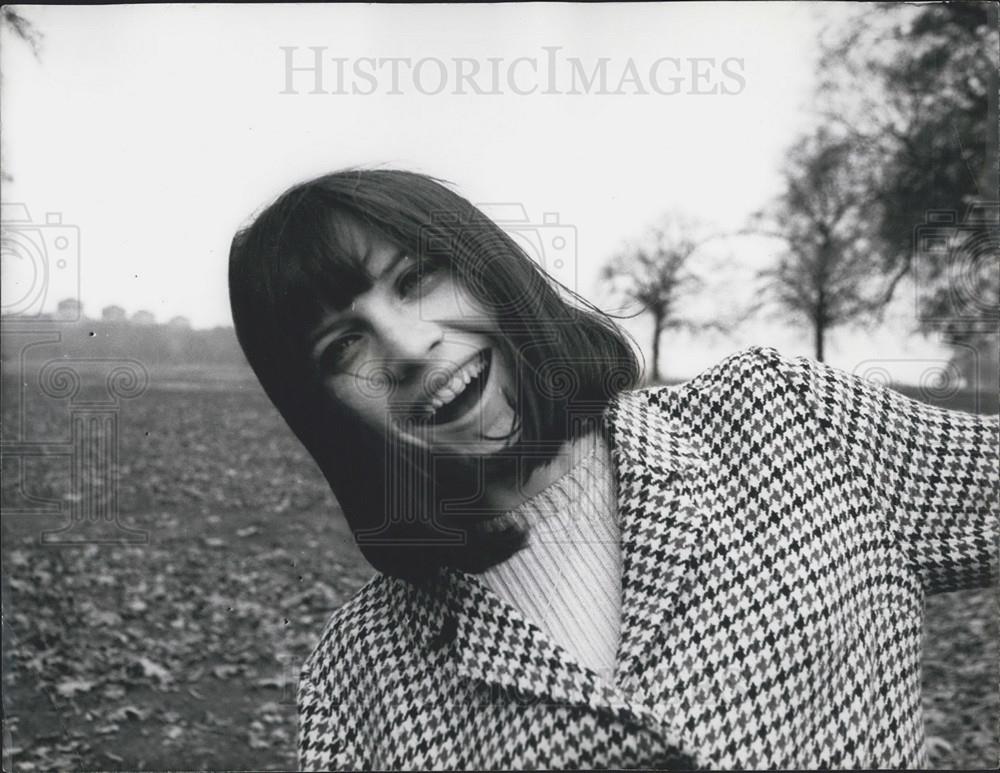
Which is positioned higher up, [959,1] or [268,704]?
[959,1]

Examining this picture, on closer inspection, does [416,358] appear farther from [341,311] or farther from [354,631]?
[354,631]

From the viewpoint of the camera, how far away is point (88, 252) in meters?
1.89

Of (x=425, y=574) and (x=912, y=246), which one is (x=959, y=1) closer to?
(x=912, y=246)

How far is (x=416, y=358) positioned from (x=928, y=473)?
713 millimetres

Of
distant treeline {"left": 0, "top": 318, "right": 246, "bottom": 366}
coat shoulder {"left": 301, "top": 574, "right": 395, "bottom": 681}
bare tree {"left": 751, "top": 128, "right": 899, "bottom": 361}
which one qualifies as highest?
bare tree {"left": 751, "top": 128, "right": 899, "bottom": 361}

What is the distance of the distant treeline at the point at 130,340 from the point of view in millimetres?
1920

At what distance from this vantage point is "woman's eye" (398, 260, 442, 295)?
129 cm

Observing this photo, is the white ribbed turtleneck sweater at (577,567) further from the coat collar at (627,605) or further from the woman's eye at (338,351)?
the woman's eye at (338,351)

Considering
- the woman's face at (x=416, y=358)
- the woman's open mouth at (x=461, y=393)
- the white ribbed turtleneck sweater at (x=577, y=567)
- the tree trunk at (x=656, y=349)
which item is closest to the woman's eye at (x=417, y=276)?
the woman's face at (x=416, y=358)

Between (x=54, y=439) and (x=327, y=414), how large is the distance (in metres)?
1.20

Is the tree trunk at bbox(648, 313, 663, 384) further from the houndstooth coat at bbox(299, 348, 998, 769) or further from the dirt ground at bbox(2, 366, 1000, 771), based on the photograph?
the dirt ground at bbox(2, 366, 1000, 771)

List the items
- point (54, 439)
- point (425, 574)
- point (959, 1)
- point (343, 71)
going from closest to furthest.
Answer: point (425, 574) < point (343, 71) < point (959, 1) < point (54, 439)

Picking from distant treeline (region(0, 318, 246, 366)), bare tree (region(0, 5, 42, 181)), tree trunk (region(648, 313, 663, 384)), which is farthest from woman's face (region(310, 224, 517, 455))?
bare tree (region(0, 5, 42, 181))

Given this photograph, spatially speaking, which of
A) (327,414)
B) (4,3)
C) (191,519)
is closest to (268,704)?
(191,519)
